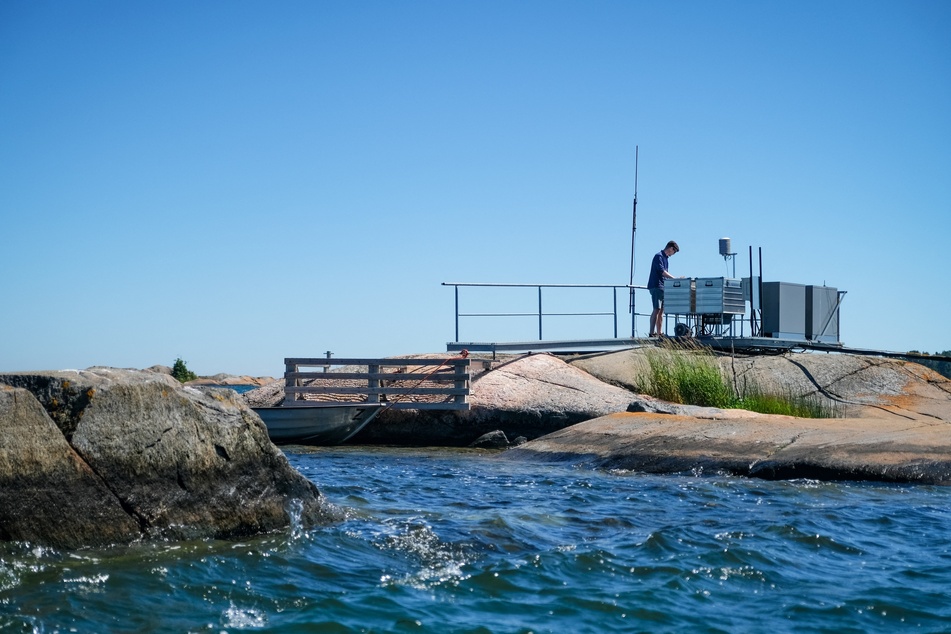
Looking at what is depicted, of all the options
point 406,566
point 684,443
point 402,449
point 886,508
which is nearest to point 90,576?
point 406,566

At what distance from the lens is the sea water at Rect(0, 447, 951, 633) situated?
524 cm

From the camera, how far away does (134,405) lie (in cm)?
670

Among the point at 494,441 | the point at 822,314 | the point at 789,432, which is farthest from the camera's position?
the point at 822,314

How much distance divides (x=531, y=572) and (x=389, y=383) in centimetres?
1274

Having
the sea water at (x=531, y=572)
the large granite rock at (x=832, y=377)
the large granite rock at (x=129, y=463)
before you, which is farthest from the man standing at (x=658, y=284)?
the large granite rock at (x=129, y=463)

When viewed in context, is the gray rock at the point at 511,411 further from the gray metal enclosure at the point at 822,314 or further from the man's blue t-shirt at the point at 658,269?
the gray metal enclosure at the point at 822,314

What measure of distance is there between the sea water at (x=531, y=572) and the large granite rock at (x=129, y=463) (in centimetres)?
21

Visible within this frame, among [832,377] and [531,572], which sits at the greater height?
[832,377]

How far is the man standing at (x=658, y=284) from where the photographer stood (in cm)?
2138

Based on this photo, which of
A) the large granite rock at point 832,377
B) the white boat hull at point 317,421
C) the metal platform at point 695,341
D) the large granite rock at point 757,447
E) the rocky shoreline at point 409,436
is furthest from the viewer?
the metal platform at point 695,341

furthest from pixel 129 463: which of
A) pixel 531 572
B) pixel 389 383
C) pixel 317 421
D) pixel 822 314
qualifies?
pixel 822 314

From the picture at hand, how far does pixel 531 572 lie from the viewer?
638cm

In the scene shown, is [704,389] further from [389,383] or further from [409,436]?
[389,383]

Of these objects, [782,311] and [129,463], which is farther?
[782,311]
